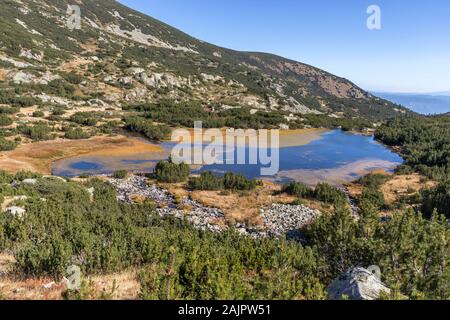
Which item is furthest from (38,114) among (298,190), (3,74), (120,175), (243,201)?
(298,190)

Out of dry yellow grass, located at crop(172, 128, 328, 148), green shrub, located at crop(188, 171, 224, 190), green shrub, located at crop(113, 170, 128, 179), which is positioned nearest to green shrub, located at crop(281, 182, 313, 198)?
green shrub, located at crop(188, 171, 224, 190)

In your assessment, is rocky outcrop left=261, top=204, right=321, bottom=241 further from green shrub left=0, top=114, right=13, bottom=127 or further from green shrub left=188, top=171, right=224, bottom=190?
green shrub left=0, top=114, right=13, bottom=127

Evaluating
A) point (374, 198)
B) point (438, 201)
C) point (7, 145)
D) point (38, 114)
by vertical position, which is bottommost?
point (374, 198)

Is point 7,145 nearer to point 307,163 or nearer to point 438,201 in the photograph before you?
point 307,163

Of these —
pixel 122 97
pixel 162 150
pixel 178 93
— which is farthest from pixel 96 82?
pixel 162 150

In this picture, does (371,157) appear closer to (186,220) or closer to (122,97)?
(186,220)
